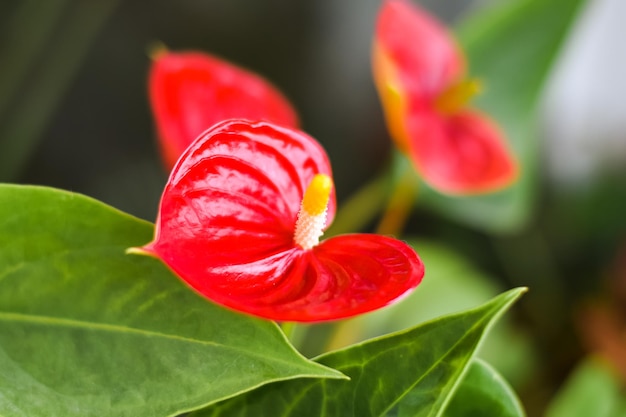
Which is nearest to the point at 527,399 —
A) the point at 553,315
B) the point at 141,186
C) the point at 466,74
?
the point at 553,315

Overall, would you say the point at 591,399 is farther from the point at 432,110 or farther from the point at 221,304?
the point at 221,304

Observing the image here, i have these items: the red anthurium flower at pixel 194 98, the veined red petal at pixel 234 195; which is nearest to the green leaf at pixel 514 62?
the red anthurium flower at pixel 194 98

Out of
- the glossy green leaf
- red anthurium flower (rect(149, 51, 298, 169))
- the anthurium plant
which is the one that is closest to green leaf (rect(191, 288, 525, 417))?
the anthurium plant

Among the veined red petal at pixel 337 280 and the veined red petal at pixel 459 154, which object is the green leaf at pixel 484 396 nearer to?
the veined red petal at pixel 337 280

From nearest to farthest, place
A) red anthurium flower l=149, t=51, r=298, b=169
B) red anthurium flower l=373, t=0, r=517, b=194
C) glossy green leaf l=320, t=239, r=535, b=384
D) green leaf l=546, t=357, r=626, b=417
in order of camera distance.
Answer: red anthurium flower l=149, t=51, r=298, b=169 < red anthurium flower l=373, t=0, r=517, b=194 < green leaf l=546, t=357, r=626, b=417 < glossy green leaf l=320, t=239, r=535, b=384

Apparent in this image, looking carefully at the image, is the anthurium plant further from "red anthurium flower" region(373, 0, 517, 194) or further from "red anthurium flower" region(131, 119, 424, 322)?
"red anthurium flower" region(373, 0, 517, 194)

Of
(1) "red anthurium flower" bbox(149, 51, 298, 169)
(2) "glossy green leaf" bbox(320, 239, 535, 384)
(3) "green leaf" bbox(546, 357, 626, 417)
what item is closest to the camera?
(1) "red anthurium flower" bbox(149, 51, 298, 169)

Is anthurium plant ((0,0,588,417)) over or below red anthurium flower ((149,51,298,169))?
below
